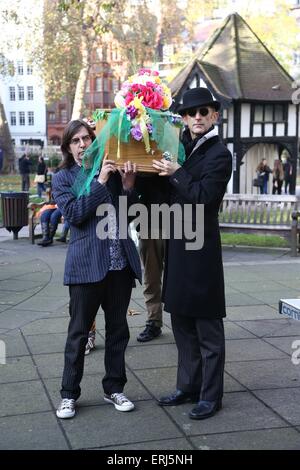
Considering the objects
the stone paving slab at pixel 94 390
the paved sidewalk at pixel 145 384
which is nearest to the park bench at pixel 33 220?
the paved sidewalk at pixel 145 384

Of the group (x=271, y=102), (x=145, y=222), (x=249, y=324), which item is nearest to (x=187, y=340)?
(x=145, y=222)

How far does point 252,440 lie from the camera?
11.9 feet

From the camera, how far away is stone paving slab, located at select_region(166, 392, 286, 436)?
3783 mm

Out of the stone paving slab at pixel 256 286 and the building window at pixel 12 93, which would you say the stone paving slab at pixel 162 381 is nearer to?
the stone paving slab at pixel 256 286

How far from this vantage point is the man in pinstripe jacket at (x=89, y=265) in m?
3.89

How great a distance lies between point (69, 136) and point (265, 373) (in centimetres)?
244

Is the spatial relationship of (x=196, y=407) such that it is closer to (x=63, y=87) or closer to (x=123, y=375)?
(x=123, y=375)

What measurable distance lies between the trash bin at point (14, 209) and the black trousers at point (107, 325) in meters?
8.45

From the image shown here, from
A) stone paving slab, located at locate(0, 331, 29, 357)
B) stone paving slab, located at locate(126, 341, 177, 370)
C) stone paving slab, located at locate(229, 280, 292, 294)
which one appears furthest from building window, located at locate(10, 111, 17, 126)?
stone paving slab, located at locate(126, 341, 177, 370)

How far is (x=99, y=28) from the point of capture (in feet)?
70.2

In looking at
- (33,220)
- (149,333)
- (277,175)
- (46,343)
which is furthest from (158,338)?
(277,175)

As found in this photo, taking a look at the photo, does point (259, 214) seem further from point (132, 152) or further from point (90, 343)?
point (132, 152)

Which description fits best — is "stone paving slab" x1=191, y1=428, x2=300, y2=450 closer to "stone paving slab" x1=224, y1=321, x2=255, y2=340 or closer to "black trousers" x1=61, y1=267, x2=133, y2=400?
"black trousers" x1=61, y1=267, x2=133, y2=400
